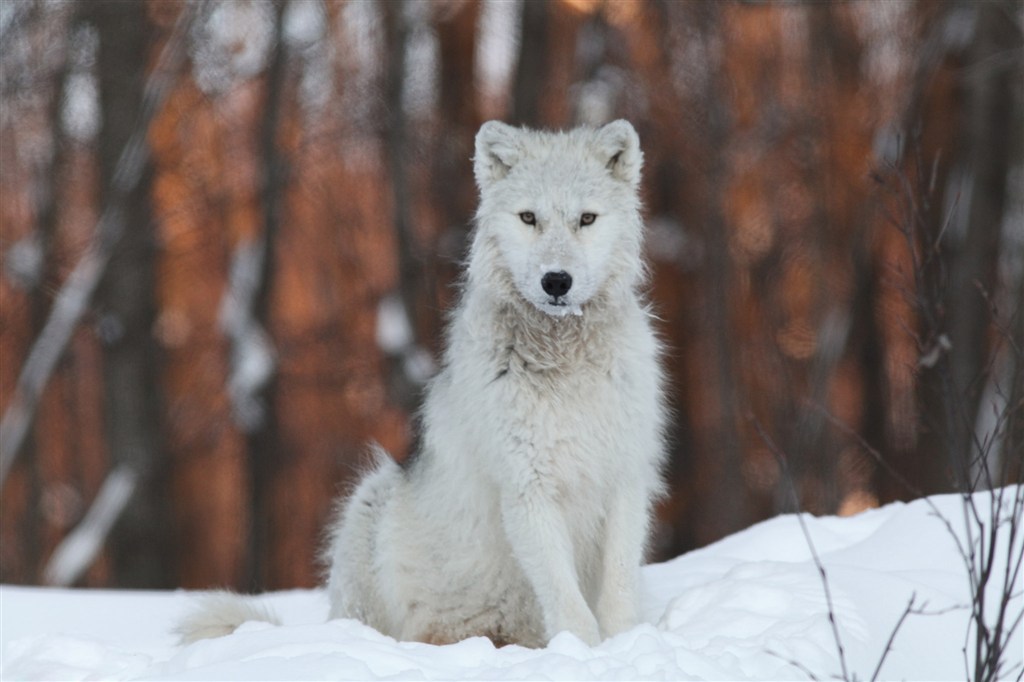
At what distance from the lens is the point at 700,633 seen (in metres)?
5.34

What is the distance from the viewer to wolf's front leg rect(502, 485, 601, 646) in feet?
17.9

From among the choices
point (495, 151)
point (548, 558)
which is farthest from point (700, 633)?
point (495, 151)

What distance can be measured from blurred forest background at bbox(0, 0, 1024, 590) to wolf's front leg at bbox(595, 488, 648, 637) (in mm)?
7678

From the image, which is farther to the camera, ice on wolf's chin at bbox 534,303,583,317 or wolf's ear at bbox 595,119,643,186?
wolf's ear at bbox 595,119,643,186

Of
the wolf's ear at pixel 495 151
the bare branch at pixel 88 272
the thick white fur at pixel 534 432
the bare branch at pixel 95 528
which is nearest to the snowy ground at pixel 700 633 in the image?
the thick white fur at pixel 534 432

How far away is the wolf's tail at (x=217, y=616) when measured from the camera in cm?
618

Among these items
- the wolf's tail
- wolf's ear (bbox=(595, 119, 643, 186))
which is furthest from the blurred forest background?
the wolf's tail

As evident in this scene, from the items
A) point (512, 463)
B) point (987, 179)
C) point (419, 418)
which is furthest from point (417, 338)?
point (512, 463)

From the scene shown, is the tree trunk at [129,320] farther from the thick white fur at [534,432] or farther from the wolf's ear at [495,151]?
the wolf's ear at [495,151]

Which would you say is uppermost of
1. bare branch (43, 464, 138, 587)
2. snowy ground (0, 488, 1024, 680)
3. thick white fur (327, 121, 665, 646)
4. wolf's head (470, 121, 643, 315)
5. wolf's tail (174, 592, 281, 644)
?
wolf's head (470, 121, 643, 315)

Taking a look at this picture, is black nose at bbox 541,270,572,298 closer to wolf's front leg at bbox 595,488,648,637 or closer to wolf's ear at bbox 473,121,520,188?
wolf's ear at bbox 473,121,520,188

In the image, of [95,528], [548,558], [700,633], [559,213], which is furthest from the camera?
[95,528]

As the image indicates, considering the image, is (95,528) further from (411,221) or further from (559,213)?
(559,213)

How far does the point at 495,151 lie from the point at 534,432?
1.59m
